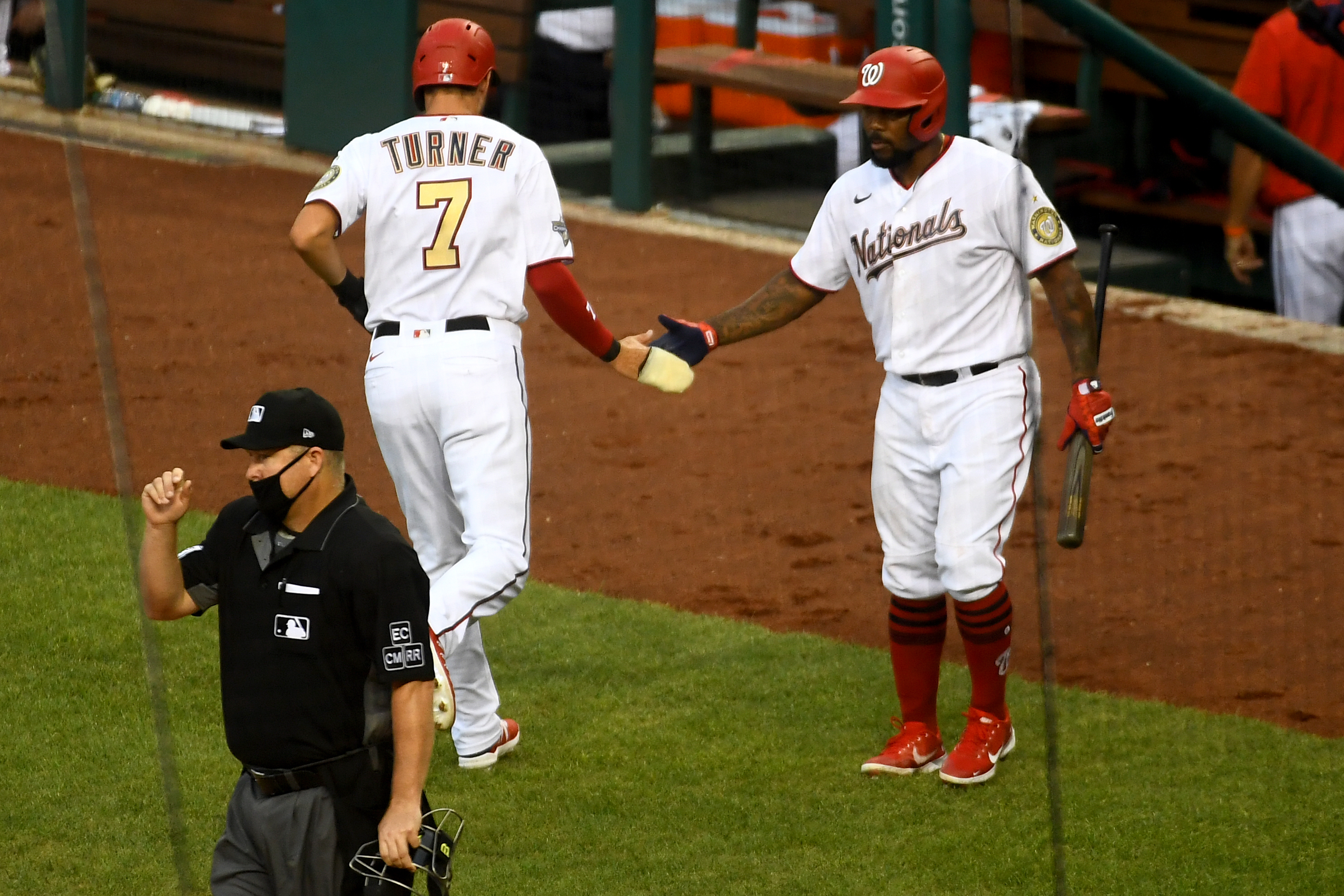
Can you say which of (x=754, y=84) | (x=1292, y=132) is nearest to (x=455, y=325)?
(x=1292, y=132)

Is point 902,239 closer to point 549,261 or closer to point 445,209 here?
point 549,261

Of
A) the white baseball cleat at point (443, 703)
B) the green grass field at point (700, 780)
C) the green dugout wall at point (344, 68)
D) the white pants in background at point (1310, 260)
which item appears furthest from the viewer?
the green dugout wall at point (344, 68)

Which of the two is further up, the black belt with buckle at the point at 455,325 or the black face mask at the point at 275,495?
the black face mask at the point at 275,495

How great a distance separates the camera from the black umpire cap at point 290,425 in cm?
353

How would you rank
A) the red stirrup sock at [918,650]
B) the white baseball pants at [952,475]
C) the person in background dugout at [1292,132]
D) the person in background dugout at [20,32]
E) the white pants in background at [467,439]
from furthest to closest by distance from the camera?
1. the person in background dugout at [20,32]
2. the person in background dugout at [1292,132]
3. the red stirrup sock at [918,650]
4. the white baseball pants at [952,475]
5. the white pants in background at [467,439]

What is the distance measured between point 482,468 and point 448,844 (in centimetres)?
136

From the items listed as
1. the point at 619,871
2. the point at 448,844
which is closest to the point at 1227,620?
the point at 619,871

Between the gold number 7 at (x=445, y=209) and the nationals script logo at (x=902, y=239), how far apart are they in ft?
3.47

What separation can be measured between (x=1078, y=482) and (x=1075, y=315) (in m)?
0.46

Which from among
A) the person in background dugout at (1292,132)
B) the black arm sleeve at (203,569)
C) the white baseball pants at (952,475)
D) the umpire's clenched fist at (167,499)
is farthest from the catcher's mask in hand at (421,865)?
the person in background dugout at (1292,132)

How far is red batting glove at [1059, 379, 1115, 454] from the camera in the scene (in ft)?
15.8

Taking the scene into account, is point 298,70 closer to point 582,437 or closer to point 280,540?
point 582,437

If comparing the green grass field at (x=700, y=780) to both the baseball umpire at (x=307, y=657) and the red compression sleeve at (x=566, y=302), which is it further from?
the red compression sleeve at (x=566, y=302)

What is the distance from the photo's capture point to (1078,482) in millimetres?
4727
